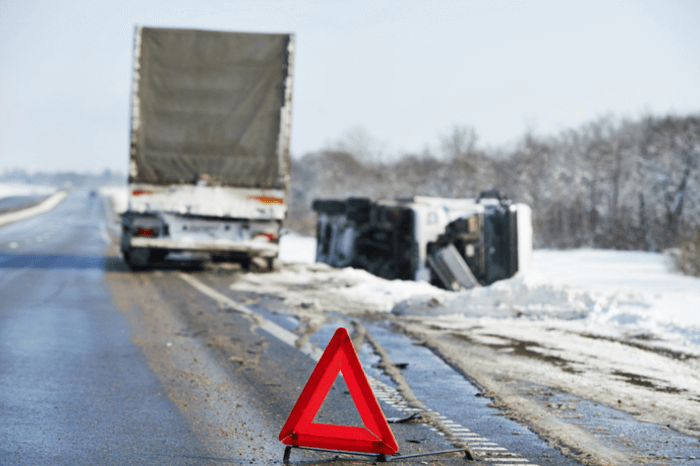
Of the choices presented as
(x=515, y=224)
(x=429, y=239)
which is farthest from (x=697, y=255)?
(x=429, y=239)

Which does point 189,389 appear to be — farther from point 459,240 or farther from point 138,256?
point 138,256

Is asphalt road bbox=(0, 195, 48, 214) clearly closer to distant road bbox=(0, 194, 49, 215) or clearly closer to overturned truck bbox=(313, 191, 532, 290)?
distant road bbox=(0, 194, 49, 215)

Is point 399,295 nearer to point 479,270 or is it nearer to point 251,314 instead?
point 479,270

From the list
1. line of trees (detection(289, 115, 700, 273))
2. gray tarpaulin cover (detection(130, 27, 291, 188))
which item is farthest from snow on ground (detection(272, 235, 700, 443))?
line of trees (detection(289, 115, 700, 273))

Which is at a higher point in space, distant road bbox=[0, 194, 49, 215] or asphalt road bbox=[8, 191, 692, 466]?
distant road bbox=[0, 194, 49, 215]

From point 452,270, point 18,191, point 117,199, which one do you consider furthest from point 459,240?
point 18,191

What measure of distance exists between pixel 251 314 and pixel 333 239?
6500mm

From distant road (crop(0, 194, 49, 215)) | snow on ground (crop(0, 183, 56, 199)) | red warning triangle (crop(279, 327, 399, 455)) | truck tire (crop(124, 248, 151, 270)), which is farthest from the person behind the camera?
snow on ground (crop(0, 183, 56, 199))

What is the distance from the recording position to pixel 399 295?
10781 millimetres

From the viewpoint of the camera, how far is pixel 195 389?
505 centimetres

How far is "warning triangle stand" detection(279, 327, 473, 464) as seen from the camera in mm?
3531

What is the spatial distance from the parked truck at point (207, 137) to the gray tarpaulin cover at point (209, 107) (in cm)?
2

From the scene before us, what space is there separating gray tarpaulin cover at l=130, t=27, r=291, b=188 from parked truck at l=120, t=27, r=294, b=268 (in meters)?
0.02

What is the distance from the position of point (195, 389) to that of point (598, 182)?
3208cm
